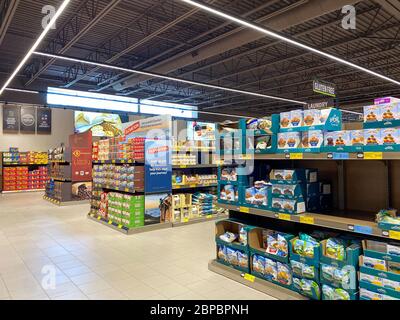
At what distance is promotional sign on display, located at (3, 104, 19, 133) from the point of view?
14.4 metres

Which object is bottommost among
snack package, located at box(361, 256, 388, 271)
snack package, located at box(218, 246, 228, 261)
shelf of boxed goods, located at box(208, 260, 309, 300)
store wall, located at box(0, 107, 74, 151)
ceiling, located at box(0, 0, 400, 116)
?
shelf of boxed goods, located at box(208, 260, 309, 300)

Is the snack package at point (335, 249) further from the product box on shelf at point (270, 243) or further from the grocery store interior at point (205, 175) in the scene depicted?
the product box on shelf at point (270, 243)

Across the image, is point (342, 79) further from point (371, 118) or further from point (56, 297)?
point (56, 297)

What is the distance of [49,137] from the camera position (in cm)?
1580

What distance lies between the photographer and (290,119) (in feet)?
10.0

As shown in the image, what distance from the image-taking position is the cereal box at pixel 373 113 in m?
2.39

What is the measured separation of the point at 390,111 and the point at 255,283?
212 centimetres

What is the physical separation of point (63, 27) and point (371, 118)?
29.6ft

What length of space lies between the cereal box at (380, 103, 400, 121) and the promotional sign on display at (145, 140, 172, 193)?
4.43 meters

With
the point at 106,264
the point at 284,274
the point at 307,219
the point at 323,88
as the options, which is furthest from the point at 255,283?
the point at 323,88

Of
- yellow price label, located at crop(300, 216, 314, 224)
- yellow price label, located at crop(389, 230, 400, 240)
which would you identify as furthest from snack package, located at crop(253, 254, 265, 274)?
yellow price label, located at crop(389, 230, 400, 240)

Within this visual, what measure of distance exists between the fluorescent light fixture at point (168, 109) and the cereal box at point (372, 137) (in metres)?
15.7

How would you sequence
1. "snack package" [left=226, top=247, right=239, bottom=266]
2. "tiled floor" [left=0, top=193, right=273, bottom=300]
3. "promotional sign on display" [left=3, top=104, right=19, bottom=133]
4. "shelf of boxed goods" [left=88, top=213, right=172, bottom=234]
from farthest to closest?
"promotional sign on display" [left=3, top=104, right=19, bottom=133] < "shelf of boxed goods" [left=88, top=213, right=172, bottom=234] < "snack package" [left=226, top=247, right=239, bottom=266] < "tiled floor" [left=0, top=193, right=273, bottom=300]

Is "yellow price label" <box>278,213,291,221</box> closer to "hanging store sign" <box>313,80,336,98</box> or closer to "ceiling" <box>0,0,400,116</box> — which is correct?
"ceiling" <box>0,0,400,116</box>
